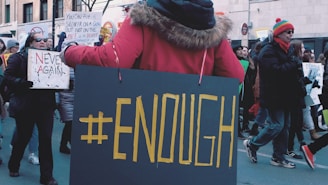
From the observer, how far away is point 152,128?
2.16m

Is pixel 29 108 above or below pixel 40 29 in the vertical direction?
below

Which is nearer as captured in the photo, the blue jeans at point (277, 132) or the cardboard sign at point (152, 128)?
the cardboard sign at point (152, 128)

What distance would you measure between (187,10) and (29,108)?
3.41 meters

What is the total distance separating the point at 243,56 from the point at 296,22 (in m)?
9.60

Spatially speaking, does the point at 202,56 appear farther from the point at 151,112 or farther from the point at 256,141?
the point at 256,141

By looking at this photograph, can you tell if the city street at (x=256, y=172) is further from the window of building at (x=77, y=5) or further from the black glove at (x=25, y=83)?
the window of building at (x=77, y=5)

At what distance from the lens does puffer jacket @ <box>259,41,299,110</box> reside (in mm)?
6105

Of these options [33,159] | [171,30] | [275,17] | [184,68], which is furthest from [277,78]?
[275,17]

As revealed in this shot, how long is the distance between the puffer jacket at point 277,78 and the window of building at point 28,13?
30.3 meters

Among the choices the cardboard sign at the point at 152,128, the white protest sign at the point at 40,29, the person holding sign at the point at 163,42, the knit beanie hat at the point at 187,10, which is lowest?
the cardboard sign at the point at 152,128

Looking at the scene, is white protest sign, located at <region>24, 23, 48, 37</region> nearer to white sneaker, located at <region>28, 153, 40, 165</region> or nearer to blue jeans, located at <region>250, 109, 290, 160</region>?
white sneaker, located at <region>28, 153, 40, 165</region>

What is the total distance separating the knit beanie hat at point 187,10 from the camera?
231 centimetres

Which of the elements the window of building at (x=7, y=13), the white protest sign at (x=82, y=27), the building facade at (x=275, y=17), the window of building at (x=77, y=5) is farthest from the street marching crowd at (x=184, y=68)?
the window of building at (x=7, y=13)

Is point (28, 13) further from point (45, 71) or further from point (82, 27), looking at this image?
point (45, 71)
